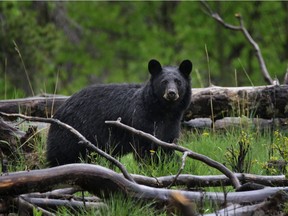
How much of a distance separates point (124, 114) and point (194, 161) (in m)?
1.51

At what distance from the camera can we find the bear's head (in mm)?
7582

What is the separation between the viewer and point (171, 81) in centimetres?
768

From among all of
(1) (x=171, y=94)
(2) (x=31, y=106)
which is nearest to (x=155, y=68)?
(1) (x=171, y=94)

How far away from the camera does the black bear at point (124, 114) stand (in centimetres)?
774

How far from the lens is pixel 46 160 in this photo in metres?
7.59

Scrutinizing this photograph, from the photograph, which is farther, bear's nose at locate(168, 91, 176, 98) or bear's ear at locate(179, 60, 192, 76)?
bear's ear at locate(179, 60, 192, 76)

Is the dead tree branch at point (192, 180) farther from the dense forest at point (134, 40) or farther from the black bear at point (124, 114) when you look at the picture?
the dense forest at point (134, 40)

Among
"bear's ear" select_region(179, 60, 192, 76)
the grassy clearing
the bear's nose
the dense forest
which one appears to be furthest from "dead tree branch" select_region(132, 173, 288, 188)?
the dense forest

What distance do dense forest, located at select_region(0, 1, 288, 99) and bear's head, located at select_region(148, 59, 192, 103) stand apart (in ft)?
34.2

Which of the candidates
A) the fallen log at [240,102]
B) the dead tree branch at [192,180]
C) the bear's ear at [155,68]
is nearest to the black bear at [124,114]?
the bear's ear at [155,68]

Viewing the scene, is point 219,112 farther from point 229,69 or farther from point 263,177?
point 229,69

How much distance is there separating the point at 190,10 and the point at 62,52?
590 cm

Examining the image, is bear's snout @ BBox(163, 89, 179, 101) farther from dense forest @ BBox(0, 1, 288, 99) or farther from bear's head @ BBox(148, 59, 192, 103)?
dense forest @ BBox(0, 1, 288, 99)

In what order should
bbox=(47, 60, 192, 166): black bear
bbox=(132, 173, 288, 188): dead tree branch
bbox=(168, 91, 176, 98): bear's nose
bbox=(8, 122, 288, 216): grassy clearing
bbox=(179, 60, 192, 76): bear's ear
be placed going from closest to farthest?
bbox=(8, 122, 288, 216): grassy clearing → bbox=(132, 173, 288, 188): dead tree branch → bbox=(168, 91, 176, 98): bear's nose → bbox=(47, 60, 192, 166): black bear → bbox=(179, 60, 192, 76): bear's ear
